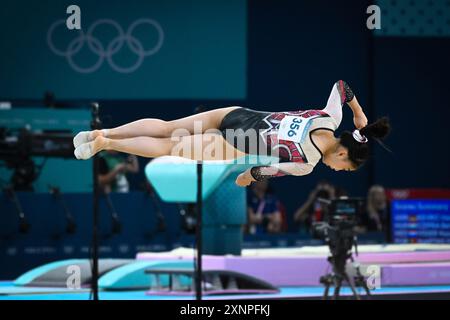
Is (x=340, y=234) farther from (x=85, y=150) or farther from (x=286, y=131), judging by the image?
(x=85, y=150)

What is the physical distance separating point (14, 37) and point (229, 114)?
23.9 feet

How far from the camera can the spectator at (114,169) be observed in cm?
1183

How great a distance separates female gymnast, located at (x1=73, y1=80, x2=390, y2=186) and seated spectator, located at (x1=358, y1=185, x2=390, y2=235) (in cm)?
579

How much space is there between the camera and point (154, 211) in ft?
39.3

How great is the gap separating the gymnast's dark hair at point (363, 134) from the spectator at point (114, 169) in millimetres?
5310

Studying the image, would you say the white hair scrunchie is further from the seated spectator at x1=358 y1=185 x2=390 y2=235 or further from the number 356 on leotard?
the seated spectator at x1=358 y1=185 x2=390 y2=235

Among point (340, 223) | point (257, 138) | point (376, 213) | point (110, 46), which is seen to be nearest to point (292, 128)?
point (257, 138)

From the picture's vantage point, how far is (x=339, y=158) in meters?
6.75

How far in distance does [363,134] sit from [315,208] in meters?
6.44

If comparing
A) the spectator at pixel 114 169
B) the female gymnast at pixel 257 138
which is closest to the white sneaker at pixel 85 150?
the female gymnast at pixel 257 138

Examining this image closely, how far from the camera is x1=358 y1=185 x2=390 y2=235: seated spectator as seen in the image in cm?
1247

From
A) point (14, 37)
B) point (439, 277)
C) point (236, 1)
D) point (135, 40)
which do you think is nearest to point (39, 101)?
point (14, 37)

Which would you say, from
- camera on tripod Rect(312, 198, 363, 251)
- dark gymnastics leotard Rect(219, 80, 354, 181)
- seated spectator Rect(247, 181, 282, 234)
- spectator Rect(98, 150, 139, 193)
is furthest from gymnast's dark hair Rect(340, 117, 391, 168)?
seated spectator Rect(247, 181, 282, 234)
